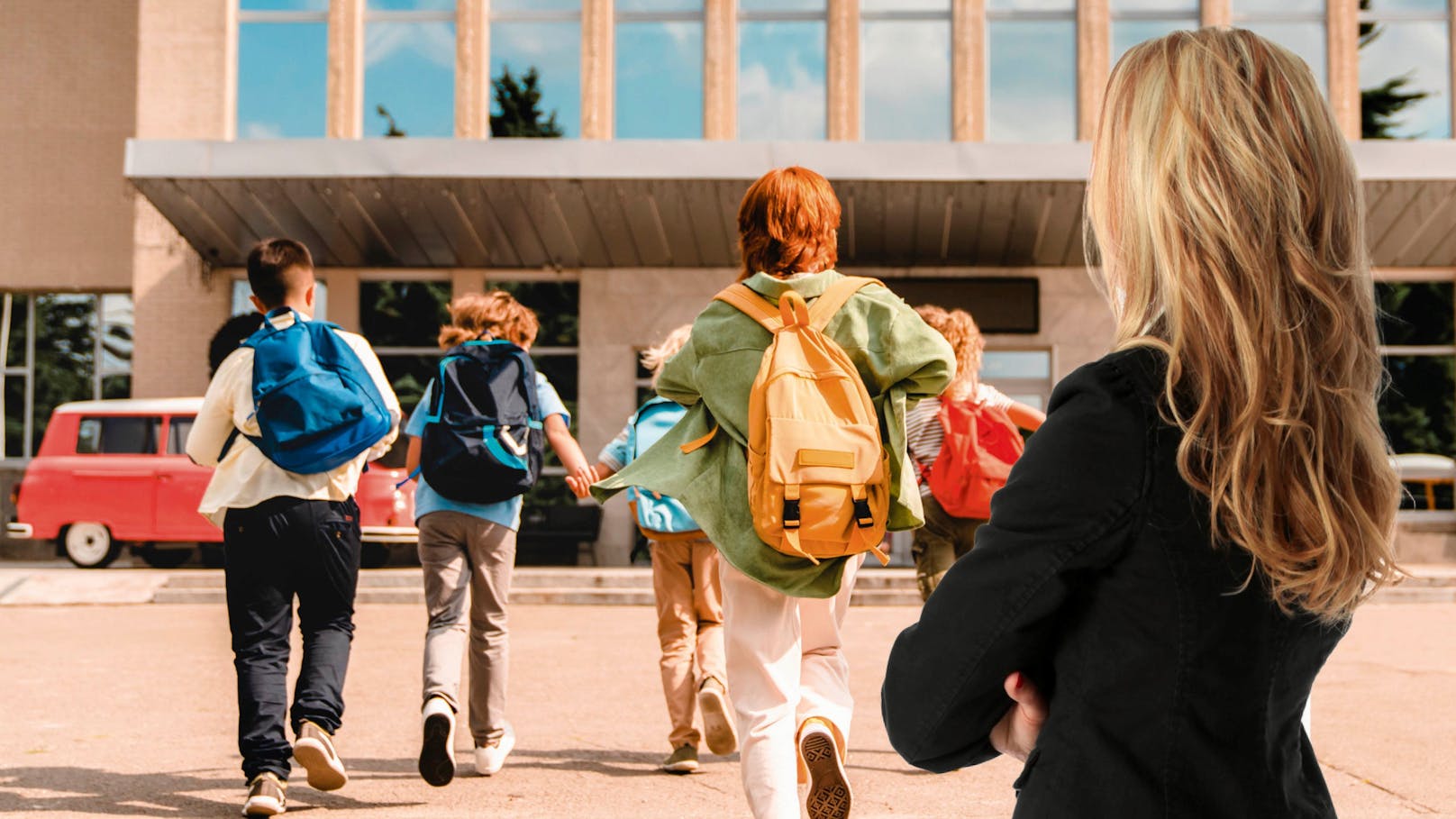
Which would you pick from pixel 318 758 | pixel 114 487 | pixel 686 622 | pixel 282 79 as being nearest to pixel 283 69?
pixel 282 79

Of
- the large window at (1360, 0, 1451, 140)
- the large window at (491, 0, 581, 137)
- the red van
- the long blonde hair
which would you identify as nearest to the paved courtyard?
the long blonde hair

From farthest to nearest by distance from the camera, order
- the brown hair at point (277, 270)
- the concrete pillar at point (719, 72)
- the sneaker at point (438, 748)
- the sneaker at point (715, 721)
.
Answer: the concrete pillar at point (719, 72), the sneaker at point (715, 721), the brown hair at point (277, 270), the sneaker at point (438, 748)

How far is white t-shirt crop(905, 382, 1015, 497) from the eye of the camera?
6164 mm

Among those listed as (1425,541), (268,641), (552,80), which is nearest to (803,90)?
(552,80)

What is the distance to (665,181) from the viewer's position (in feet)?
61.7

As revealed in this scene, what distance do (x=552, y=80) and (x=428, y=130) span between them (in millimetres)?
1900

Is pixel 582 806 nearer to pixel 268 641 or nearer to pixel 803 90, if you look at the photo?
pixel 268 641

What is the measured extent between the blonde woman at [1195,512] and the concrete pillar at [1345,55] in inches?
836

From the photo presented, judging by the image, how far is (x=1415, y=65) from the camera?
21312mm

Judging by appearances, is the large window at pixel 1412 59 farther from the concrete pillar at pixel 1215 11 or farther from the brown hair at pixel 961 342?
the brown hair at pixel 961 342

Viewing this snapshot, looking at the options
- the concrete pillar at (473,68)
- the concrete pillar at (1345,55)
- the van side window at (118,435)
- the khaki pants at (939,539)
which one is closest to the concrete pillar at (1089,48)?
the concrete pillar at (1345,55)

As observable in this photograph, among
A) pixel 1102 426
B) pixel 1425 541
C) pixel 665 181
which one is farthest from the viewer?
pixel 1425 541

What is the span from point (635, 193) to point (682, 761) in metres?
14.0

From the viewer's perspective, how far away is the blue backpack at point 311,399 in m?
5.17
